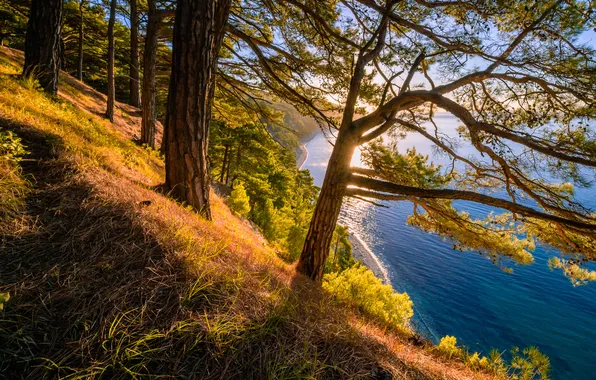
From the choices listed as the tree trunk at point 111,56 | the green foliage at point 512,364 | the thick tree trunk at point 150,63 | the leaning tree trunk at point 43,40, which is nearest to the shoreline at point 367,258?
the green foliage at point 512,364

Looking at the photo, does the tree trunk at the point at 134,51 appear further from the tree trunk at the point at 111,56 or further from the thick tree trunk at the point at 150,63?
the thick tree trunk at the point at 150,63

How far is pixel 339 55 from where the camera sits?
4984 mm

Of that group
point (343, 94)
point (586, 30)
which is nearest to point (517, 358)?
point (586, 30)

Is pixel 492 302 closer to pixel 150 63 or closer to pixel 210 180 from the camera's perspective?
pixel 210 180

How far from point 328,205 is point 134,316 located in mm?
3600

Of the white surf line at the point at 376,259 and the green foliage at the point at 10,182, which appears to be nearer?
the green foliage at the point at 10,182

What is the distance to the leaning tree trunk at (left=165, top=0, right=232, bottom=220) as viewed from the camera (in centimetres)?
329

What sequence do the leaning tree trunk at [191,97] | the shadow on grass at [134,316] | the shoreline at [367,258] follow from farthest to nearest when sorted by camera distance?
the shoreline at [367,258] → the leaning tree trunk at [191,97] → the shadow on grass at [134,316]

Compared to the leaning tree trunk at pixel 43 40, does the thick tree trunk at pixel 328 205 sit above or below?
below

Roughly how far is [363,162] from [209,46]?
11.7 feet

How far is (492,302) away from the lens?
22.2 m

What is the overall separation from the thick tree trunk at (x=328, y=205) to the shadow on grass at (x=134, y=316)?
2.51 m

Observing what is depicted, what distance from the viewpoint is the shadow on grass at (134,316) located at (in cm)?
135

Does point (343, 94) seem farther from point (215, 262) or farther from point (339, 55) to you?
point (215, 262)
